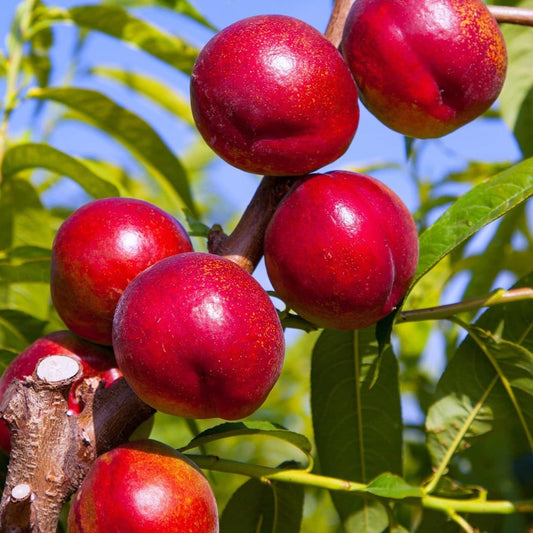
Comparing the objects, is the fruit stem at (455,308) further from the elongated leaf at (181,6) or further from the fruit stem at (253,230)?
the elongated leaf at (181,6)

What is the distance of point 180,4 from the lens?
9.59ft

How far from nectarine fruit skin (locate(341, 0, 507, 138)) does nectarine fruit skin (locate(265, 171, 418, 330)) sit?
226 millimetres

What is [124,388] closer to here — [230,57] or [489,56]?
[230,57]

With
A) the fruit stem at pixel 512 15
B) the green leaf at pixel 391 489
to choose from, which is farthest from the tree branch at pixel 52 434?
the fruit stem at pixel 512 15

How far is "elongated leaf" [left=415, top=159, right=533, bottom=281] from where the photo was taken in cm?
164

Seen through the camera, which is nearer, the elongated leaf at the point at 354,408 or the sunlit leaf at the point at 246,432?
the sunlit leaf at the point at 246,432

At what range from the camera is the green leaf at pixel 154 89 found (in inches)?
144

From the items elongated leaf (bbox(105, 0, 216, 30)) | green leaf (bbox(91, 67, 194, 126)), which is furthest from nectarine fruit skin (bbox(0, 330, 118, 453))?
green leaf (bbox(91, 67, 194, 126))

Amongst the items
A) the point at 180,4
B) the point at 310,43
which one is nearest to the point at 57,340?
the point at 310,43

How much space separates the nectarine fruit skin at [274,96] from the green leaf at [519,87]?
0.88m

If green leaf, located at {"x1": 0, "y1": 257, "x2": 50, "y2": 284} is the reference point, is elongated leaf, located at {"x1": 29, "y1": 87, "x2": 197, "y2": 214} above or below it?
above

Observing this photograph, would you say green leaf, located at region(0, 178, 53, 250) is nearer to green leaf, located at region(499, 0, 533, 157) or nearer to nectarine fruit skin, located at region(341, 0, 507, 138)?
nectarine fruit skin, located at region(341, 0, 507, 138)

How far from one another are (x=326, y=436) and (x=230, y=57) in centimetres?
101

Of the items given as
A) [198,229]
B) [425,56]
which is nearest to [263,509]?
[198,229]
